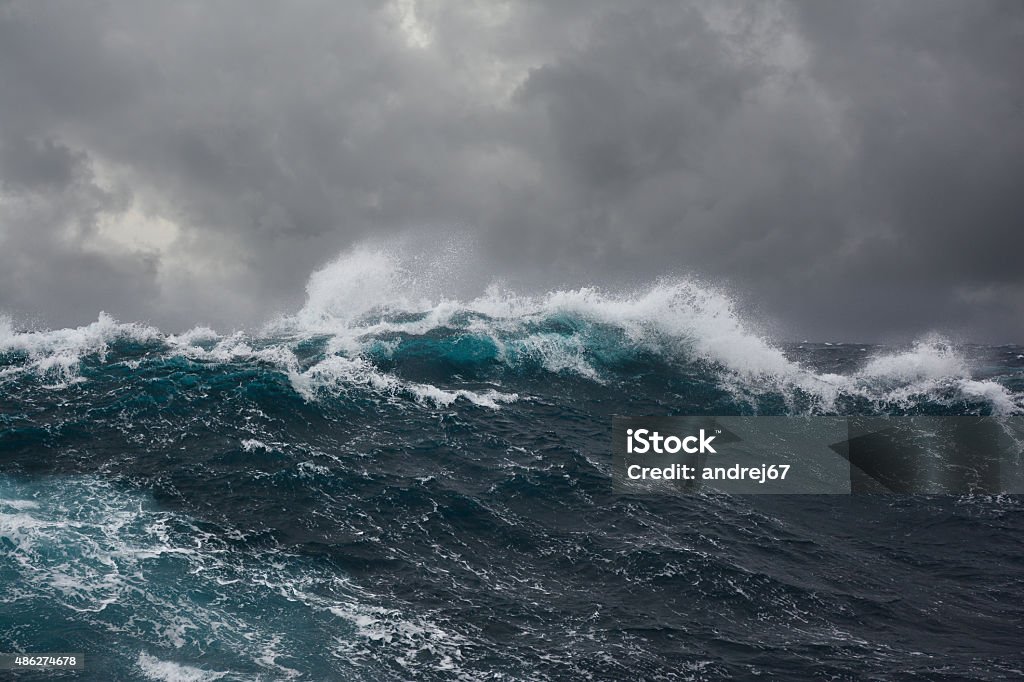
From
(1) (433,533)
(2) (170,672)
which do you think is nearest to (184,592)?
(2) (170,672)

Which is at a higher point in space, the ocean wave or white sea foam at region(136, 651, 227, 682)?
the ocean wave

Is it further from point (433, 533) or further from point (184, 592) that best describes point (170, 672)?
point (433, 533)

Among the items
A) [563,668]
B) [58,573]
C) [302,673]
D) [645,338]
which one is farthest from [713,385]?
[58,573]

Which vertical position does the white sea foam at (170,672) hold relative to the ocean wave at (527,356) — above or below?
below

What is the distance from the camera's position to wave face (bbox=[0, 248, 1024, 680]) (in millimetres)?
24484

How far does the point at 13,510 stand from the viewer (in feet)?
104

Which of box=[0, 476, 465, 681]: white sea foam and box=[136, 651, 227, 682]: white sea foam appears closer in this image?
box=[136, 651, 227, 682]: white sea foam

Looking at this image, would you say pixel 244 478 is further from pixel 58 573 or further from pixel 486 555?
pixel 486 555

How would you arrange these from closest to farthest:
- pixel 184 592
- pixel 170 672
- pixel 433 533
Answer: pixel 170 672
pixel 184 592
pixel 433 533

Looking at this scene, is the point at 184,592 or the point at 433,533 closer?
the point at 184,592

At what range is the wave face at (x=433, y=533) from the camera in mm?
24484

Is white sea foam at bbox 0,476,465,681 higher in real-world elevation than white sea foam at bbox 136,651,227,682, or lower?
higher

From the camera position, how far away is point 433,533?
33.0 m

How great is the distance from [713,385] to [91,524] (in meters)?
45.6
